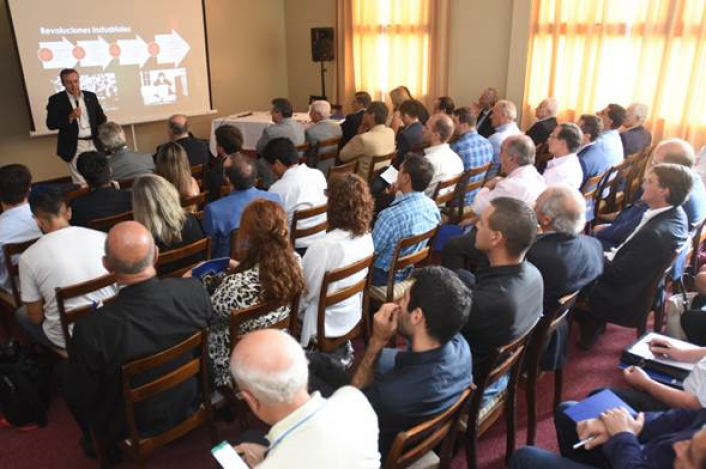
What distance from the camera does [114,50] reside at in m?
7.16

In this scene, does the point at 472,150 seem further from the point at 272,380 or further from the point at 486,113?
the point at 272,380

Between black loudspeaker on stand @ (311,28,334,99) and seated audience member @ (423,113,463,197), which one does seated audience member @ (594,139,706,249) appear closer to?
seated audience member @ (423,113,463,197)

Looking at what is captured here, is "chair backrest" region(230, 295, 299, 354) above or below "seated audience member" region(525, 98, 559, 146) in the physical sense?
below

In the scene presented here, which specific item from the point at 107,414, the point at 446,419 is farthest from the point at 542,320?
the point at 107,414

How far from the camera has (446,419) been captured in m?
1.77

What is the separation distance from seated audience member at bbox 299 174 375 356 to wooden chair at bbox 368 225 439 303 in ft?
0.73

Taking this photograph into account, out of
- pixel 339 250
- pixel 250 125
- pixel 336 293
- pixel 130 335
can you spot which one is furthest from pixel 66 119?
pixel 130 335

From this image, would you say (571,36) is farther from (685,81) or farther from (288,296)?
(288,296)

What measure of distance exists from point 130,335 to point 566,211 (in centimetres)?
204

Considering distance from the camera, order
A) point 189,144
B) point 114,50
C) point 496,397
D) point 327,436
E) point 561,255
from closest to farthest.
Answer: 1. point 327,436
2. point 496,397
3. point 561,255
4. point 189,144
5. point 114,50

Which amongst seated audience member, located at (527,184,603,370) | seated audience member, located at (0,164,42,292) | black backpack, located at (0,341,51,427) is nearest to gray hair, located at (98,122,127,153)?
seated audience member, located at (0,164,42,292)

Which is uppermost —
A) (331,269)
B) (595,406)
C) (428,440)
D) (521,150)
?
(521,150)

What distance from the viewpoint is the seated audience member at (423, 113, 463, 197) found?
4410mm

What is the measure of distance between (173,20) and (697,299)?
7.28 m
